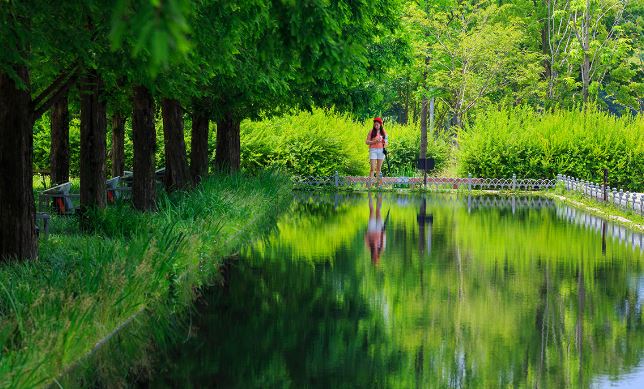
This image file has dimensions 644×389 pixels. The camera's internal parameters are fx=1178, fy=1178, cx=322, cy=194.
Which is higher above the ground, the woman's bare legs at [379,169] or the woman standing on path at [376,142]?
the woman standing on path at [376,142]

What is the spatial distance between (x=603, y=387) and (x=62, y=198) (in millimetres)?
17332

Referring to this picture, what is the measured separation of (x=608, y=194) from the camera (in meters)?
38.4

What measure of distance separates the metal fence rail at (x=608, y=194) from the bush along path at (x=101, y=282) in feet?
48.0

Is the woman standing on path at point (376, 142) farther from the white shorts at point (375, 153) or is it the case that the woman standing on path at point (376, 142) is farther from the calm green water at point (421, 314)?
the calm green water at point (421, 314)

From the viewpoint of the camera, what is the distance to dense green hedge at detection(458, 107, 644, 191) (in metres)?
50.6

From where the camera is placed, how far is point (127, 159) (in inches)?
2045

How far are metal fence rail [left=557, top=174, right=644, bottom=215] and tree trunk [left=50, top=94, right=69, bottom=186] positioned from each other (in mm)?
15665

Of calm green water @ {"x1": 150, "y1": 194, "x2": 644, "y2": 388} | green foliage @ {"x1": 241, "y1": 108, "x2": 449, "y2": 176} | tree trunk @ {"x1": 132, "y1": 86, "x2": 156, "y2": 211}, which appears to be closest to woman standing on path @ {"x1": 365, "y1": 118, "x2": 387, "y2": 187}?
green foliage @ {"x1": 241, "y1": 108, "x2": 449, "y2": 176}

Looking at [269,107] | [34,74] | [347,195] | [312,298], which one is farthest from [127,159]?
[312,298]

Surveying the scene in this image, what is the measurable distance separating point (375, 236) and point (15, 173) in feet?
41.1

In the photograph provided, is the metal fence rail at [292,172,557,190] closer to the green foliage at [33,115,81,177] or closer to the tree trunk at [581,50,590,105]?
the green foliage at [33,115,81,177]

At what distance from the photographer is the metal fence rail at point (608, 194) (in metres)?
33.5

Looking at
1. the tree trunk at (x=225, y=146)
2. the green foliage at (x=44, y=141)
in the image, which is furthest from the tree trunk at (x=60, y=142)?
the green foliage at (x=44, y=141)

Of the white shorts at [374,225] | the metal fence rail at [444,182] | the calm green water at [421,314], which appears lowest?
the metal fence rail at [444,182]
